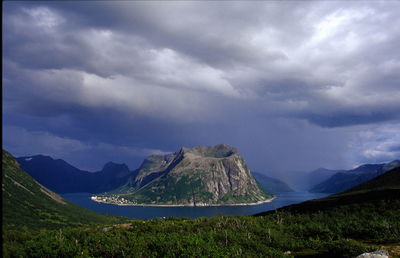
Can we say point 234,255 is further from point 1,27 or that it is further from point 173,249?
point 1,27

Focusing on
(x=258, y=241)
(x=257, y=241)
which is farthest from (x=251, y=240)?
(x=258, y=241)

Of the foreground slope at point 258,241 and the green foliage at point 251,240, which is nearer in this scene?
the foreground slope at point 258,241

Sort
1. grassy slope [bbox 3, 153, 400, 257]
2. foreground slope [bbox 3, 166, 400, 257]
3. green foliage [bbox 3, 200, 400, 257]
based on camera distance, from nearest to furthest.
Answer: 1. foreground slope [bbox 3, 166, 400, 257]
2. grassy slope [bbox 3, 153, 400, 257]
3. green foliage [bbox 3, 200, 400, 257]

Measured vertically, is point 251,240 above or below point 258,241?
above

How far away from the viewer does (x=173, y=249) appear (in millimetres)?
48969

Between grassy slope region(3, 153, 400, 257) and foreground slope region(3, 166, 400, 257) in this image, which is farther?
grassy slope region(3, 153, 400, 257)

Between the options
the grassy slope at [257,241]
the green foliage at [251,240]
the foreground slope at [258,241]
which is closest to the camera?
the foreground slope at [258,241]

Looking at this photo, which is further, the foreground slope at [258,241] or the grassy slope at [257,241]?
the grassy slope at [257,241]

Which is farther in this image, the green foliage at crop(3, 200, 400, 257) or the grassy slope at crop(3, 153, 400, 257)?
the green foliage at crop(3, 200, 400, 257)

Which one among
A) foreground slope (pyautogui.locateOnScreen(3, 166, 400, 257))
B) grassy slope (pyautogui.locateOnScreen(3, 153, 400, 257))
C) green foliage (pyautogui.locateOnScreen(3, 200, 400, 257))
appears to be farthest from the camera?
green foliage (pyautogui.locateOnScreen(3, 200, 400, 257))

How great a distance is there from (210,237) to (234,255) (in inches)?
642

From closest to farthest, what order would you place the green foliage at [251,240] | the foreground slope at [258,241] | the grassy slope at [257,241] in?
the foreground slope at [258,241] → the grassy slope at [257,241] → the green foliage at [251,240]

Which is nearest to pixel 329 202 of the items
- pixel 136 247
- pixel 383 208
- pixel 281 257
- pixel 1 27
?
pixel 383 208

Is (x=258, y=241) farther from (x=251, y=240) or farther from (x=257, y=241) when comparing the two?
(x=251, y=240)
